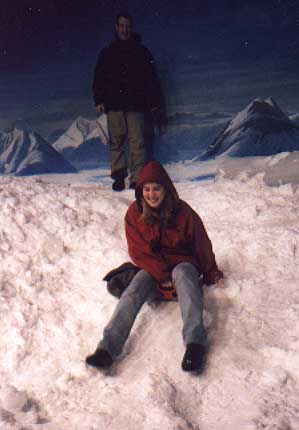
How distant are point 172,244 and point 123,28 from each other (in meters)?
2.31

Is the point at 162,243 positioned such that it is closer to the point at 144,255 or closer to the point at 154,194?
the point at 144,255

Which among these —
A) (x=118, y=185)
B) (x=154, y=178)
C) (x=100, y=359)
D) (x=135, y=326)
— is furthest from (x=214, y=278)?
(x=118, y=185)

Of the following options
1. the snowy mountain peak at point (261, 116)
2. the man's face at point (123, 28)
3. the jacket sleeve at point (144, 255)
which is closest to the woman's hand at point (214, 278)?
the jacket sleeve at point (144, 255)

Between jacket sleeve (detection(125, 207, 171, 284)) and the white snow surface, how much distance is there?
0.22 meters

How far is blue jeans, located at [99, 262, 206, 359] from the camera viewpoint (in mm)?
2195

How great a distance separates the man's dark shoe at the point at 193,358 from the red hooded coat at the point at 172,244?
435 millimetres

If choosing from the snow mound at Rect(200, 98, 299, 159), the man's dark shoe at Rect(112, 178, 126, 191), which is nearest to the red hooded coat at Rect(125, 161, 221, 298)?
the man's dark shoe at Rect(112, 178, 126, 191)

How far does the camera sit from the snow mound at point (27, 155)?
4625mm

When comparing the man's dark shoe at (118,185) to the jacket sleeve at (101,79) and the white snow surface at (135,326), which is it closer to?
the white snow surface at (135,326)

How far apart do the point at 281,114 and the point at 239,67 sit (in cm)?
63

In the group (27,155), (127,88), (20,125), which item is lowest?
(27,155)

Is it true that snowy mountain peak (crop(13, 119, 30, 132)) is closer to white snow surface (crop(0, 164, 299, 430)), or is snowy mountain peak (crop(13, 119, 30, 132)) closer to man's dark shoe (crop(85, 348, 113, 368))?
white snow surface (crop(0, 164, 299, 430))

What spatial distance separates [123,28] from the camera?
387cm

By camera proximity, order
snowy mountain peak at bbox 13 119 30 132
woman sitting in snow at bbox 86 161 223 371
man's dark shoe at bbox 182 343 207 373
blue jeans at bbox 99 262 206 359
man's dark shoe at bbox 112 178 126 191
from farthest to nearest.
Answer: snowy mountain peak at bbox 13 119 30 132, man's dark shoe at bbox 112 178 126 191, woman sitting in snow at bbox 86 161 223 371, blue jeans at bbox 99 262 206 359, man's dark shoe at bbox 182 343 207 373
